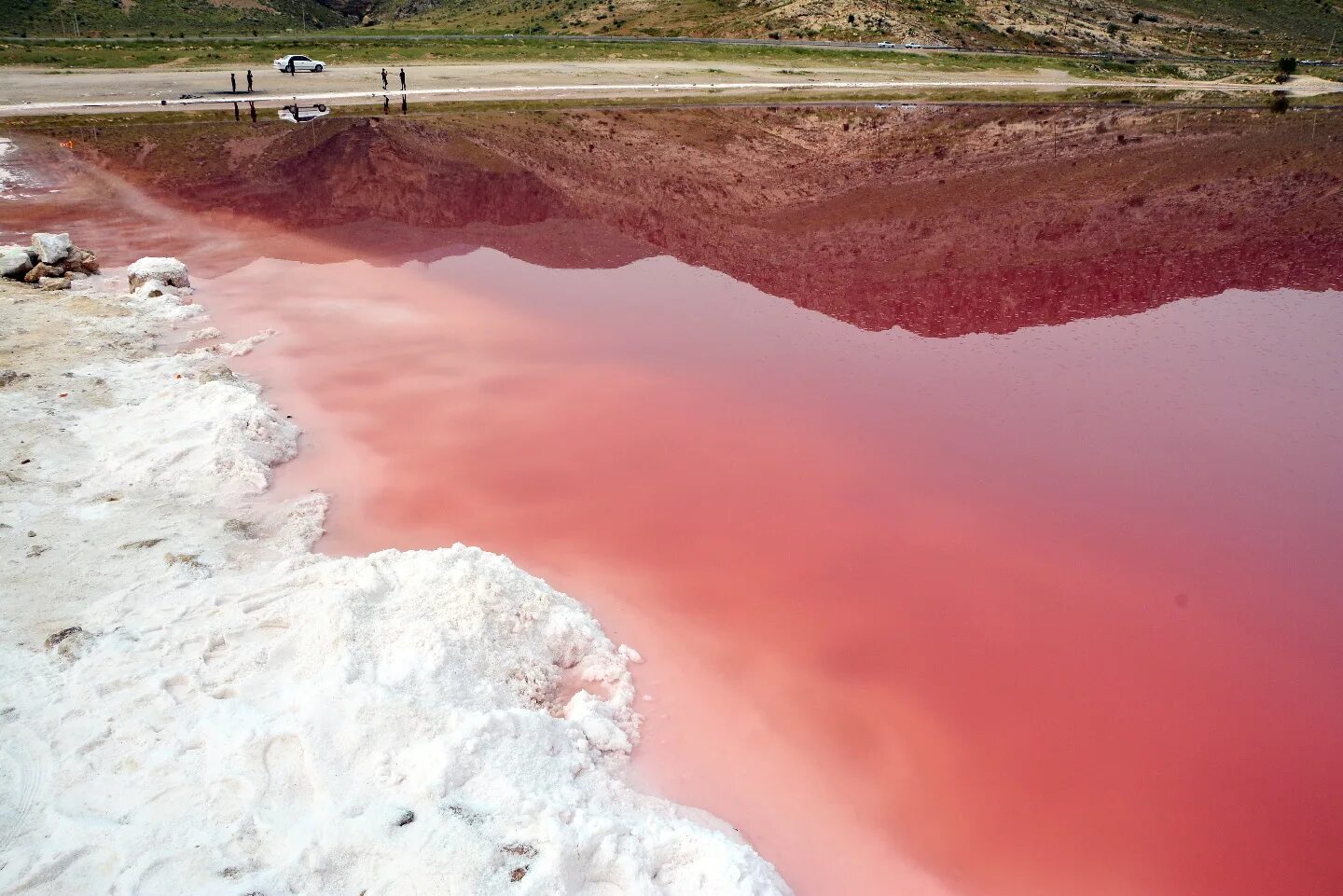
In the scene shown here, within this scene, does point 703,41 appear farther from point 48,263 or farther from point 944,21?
point 48,263

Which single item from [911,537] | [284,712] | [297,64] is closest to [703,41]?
[297,64]

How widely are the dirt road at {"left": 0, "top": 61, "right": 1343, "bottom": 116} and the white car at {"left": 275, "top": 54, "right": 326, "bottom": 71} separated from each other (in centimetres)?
36

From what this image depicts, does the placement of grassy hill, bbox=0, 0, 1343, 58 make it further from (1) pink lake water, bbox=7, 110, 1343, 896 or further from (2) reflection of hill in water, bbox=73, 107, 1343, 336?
(1) pink lake water, bbox=7, 110, 1343, 896

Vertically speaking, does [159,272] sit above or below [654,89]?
below

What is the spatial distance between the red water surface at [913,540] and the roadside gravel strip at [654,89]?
2206cm

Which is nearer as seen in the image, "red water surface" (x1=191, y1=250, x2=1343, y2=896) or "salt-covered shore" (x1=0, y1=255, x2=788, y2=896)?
"salt-covered shore" (x1=0, y1=255, x2=788, y2=896)

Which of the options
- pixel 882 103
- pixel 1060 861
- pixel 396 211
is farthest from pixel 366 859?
pixel 882 103

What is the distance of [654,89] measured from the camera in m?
36.5

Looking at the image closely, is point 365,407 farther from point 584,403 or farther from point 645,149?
point 645,149

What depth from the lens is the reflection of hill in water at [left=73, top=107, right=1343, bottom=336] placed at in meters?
14.2

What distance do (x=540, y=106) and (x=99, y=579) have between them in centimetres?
2838

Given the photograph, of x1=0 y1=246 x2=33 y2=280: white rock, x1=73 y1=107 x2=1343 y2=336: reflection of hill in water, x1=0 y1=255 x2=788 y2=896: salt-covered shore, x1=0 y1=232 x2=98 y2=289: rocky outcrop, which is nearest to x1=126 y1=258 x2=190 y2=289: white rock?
x1=0 y1=232 x2=98 y2=289: rocky outcrop

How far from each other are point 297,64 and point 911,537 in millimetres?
39412

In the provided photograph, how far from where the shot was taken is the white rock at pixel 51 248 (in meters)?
12.5
